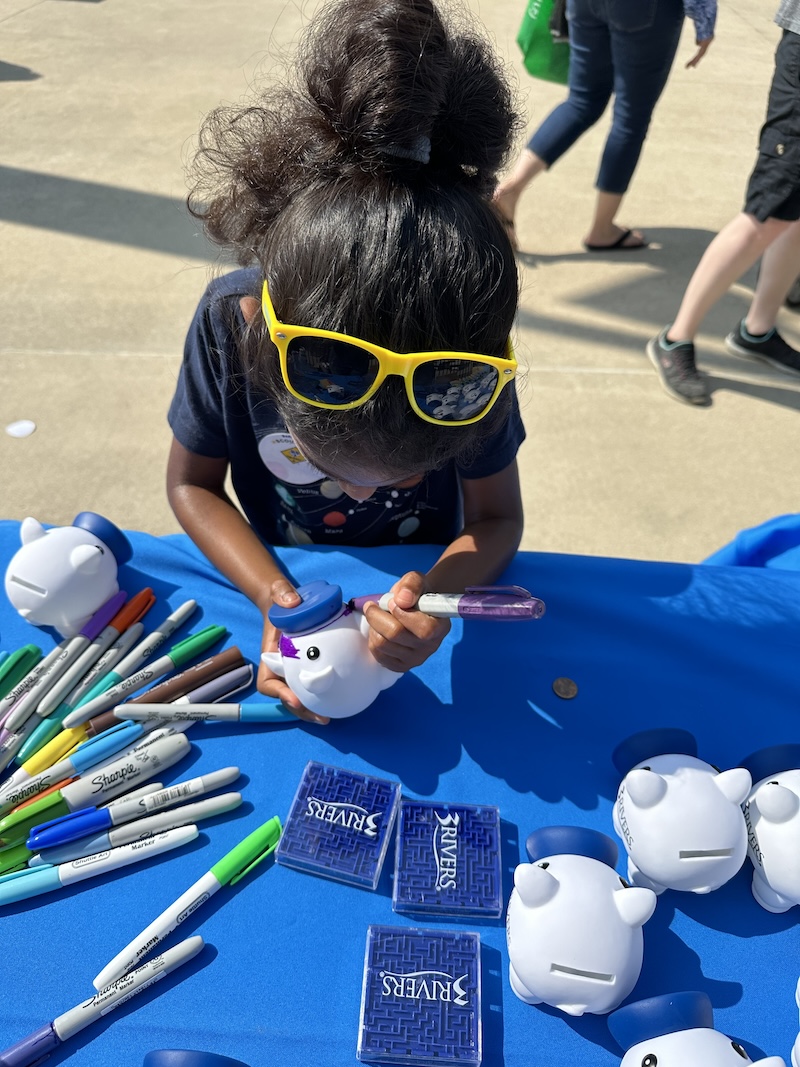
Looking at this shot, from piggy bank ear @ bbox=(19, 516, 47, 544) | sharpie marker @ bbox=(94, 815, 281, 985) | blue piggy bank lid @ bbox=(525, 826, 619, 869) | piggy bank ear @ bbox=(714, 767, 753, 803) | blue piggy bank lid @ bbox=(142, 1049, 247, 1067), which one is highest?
piggy bank ear @ bbox=(19, 516, 47, 544)

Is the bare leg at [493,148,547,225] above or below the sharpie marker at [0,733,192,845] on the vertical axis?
above

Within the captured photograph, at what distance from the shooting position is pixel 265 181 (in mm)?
720

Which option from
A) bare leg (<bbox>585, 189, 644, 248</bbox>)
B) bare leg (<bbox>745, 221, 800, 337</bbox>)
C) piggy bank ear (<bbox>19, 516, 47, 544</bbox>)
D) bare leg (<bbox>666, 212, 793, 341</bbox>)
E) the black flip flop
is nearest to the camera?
piggy bank ear (<bbox>19, 516, 47, 544</bbox>)

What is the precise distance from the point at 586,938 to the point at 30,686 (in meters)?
0.56

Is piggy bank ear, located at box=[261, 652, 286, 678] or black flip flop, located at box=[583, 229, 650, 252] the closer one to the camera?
piggy bank ear, located at box=[261, 652, 286, 678]

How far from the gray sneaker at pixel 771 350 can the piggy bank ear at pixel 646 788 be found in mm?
1829

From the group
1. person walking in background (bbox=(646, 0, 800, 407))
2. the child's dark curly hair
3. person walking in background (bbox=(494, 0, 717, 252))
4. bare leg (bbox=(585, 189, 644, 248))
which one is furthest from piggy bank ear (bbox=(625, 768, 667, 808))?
bare leg (bbox=(585, 189, 644, 248))

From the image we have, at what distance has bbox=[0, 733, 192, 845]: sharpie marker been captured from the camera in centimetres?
67

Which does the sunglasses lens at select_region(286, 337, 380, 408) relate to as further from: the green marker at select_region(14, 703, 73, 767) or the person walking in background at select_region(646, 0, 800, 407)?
the person walking in background at select_region(646, 0, 800, 407)

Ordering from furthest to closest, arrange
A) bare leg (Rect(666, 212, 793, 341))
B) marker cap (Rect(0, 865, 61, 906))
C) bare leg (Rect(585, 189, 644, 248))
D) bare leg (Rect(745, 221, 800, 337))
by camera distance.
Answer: bare leg (Rect(585, 189, 644, 248)), bare leg (Rect(745, 221, 800, 337)), bare leg (Rect(666, 212, 793, 341)), marker cap (Rect(0, 865, 61, 906))

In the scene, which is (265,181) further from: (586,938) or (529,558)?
(586,938)

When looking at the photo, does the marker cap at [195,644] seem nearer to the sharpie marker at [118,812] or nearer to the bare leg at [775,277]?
the sharpie marker at [118,812]

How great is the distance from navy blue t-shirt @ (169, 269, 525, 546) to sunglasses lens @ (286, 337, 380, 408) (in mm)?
177

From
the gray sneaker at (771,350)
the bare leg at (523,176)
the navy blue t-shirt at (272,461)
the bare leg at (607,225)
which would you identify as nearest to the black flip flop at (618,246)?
the bare leg at (607,225)
